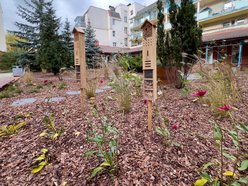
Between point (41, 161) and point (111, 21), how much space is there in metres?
29.8

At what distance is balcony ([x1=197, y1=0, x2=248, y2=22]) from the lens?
11.7 meters

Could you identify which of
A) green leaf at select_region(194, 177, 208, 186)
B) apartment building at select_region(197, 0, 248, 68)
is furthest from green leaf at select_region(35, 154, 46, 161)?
apartment building at select_region(197, 0, 248, 68)

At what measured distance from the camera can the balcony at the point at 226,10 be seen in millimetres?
11689

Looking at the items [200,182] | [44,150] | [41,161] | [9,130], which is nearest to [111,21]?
[9,130]

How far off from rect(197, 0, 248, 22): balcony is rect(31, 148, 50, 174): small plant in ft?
51.9

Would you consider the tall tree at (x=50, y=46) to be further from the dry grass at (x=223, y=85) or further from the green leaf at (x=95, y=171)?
the green leaf at (x=95, y=171)

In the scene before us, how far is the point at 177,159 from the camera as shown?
135cm

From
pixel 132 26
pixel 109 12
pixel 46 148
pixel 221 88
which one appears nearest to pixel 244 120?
pixel 221 88

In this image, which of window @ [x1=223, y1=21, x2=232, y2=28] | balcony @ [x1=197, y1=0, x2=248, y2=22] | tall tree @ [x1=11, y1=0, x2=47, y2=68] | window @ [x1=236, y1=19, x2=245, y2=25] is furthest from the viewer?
window @ [x1=223, y1=21, x2=232, y2=28]

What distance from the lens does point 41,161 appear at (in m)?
1.43

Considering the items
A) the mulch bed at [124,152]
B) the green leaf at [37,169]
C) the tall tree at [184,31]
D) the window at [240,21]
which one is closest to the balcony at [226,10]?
the window at [240,21]

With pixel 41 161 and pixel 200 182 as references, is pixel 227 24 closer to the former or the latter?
pixel 200 182

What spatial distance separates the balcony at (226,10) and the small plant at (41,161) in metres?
15.8

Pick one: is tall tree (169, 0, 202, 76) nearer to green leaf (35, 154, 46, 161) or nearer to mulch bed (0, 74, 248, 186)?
A: mulch bed (0, 74, 248, 186)
